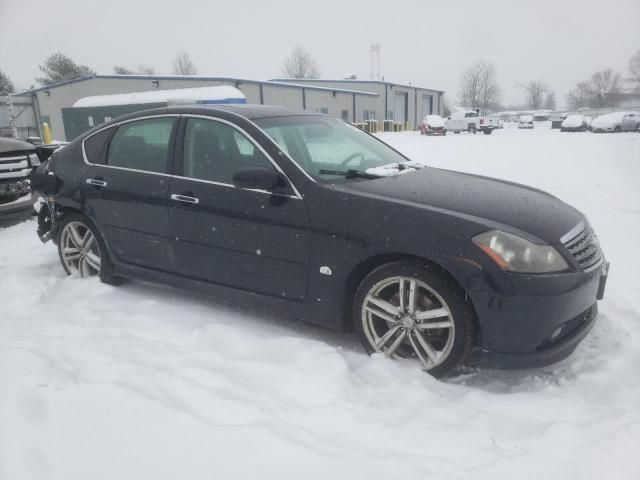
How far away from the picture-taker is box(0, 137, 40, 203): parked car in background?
6262mm

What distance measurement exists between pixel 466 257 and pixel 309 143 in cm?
157

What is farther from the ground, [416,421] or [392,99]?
[392,99]

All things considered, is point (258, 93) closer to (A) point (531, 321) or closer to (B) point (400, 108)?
(B) point (400, 108)

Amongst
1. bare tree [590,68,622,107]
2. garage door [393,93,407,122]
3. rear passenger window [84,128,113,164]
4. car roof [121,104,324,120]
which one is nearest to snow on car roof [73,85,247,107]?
rear passenger window [84,128,113,164]

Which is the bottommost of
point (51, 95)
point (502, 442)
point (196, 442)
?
point (502, 442)

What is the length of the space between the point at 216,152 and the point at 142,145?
848 millimetres

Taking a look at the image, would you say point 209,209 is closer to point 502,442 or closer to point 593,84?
point 502,442

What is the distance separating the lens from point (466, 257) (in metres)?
2.54

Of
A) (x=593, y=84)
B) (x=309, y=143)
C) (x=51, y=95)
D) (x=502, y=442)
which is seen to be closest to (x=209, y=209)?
(x=309, y=143)

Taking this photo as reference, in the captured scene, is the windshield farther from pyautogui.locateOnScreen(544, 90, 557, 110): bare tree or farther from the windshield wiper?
pyautogui.locateOnScreen(544, 90, 557, 110): bare tree

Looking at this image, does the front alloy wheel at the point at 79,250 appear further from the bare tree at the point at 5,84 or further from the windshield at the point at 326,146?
→ the bare tree at the point at 5,84

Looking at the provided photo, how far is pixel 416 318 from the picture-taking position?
276 centimetres

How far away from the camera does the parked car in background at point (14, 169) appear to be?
626cm

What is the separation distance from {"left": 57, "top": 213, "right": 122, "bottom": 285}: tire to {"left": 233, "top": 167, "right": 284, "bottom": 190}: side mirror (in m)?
1.76
